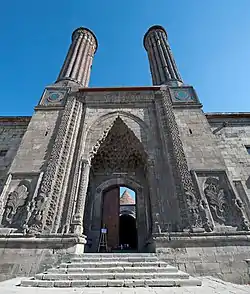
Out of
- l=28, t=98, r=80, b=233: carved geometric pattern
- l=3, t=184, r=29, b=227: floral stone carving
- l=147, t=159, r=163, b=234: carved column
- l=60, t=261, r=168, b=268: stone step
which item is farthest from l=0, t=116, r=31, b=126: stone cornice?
l=60, t=261, r=168, b=268: stone step

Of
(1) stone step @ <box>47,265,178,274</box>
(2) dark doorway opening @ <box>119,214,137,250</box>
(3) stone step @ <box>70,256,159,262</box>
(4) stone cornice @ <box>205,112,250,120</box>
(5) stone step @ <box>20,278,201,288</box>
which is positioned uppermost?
(4) stone cornice @ <box>205,112,250,120</box>

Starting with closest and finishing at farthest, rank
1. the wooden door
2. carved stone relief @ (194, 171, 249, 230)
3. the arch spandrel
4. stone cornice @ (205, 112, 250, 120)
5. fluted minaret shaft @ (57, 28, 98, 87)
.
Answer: carved stone relief @ (194, 171, 249, 230) < the arch spandrel < the wooden door < stone cornice @ (205, 112, 250, 120) < fluted minaret shaft @ (57, 28, 98, 87)

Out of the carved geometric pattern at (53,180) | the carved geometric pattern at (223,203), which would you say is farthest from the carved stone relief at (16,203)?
the carved geometric pattern at (223,203)

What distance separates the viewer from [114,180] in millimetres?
8617

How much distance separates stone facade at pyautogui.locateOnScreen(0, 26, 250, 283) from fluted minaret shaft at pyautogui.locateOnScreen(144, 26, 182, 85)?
0.71 m

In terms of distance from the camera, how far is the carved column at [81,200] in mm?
5494

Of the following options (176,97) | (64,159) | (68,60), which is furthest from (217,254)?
(68,60)

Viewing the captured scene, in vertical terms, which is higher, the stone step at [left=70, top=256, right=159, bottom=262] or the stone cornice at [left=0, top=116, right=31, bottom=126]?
the stone cornice at [left=0, top=116, right=31, bottom=126]

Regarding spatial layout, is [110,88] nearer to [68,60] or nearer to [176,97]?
[176,97]

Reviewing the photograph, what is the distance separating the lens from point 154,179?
21.5ft

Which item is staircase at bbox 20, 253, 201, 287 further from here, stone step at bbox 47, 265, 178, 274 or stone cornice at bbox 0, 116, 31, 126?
stone cornice at bbox 0, 116, 31, 126

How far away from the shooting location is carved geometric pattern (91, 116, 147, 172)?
8.27 m

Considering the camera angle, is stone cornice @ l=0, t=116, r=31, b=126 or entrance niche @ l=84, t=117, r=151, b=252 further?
stone cornice @ l=0, t=116, r=31, b=126

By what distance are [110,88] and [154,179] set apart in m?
5.56
